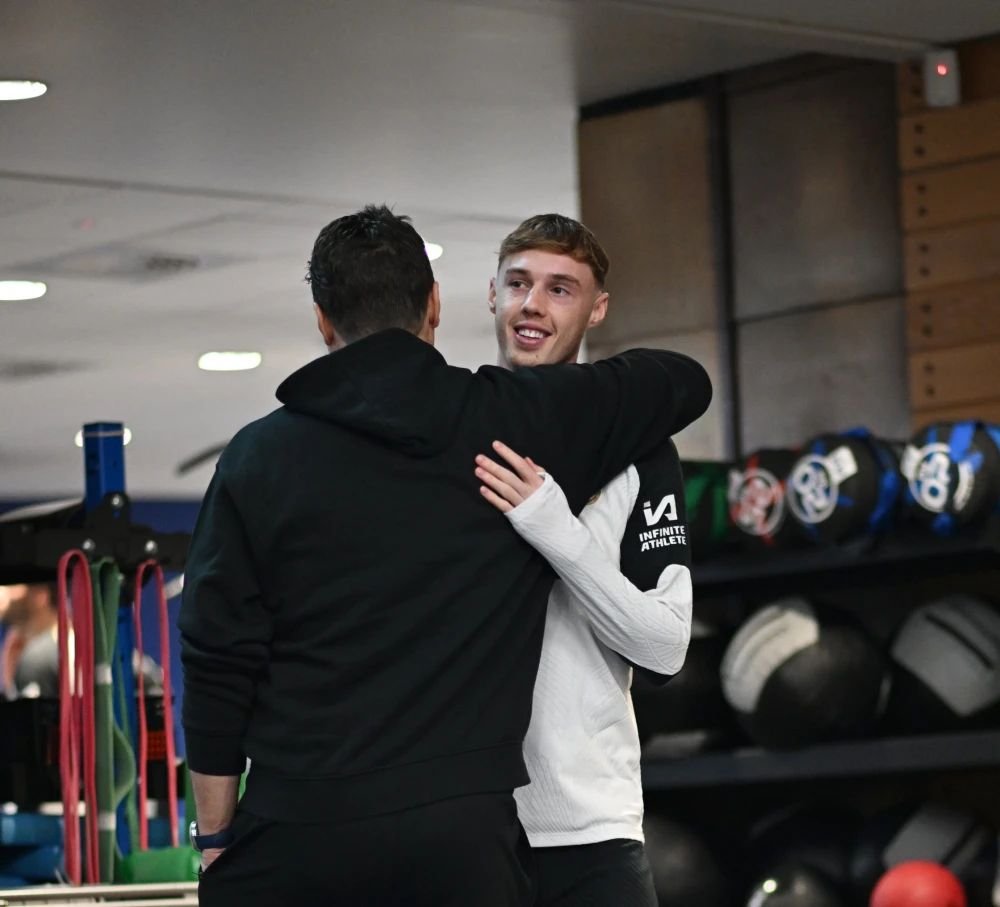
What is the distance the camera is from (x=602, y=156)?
6391 millimetres

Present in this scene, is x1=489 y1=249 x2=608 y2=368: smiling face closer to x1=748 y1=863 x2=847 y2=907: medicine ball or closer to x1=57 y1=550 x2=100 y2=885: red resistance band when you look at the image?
x1=57 y1=550 x2=100 y2=885: red resistance band

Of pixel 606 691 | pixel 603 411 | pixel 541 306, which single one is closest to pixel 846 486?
pixel 541 306

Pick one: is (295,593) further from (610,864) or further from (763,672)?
(763,672)

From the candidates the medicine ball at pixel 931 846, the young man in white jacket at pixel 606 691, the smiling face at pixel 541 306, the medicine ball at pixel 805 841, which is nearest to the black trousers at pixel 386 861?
the young man in white jacket at pixel 606 691

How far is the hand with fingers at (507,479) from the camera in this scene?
2248 mm

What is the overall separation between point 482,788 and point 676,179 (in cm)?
419

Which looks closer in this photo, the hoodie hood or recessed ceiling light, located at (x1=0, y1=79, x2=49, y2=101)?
the hoodie hood

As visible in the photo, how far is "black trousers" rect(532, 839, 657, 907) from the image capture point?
97.7 inches

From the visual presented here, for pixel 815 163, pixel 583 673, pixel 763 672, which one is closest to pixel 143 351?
pixel 815 163

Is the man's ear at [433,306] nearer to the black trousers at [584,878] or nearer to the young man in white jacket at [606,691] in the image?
the young man in white jacket at [606,691]

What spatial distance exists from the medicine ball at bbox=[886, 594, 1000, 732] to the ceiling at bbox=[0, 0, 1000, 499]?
5.15ft

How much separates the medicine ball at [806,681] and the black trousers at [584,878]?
2480 mm

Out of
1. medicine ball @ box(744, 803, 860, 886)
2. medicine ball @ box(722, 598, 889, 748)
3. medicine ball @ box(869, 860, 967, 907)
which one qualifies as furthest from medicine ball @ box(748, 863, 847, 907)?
medicine ball @ box(722, 598, 889, 748)

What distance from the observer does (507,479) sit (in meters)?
2.25
